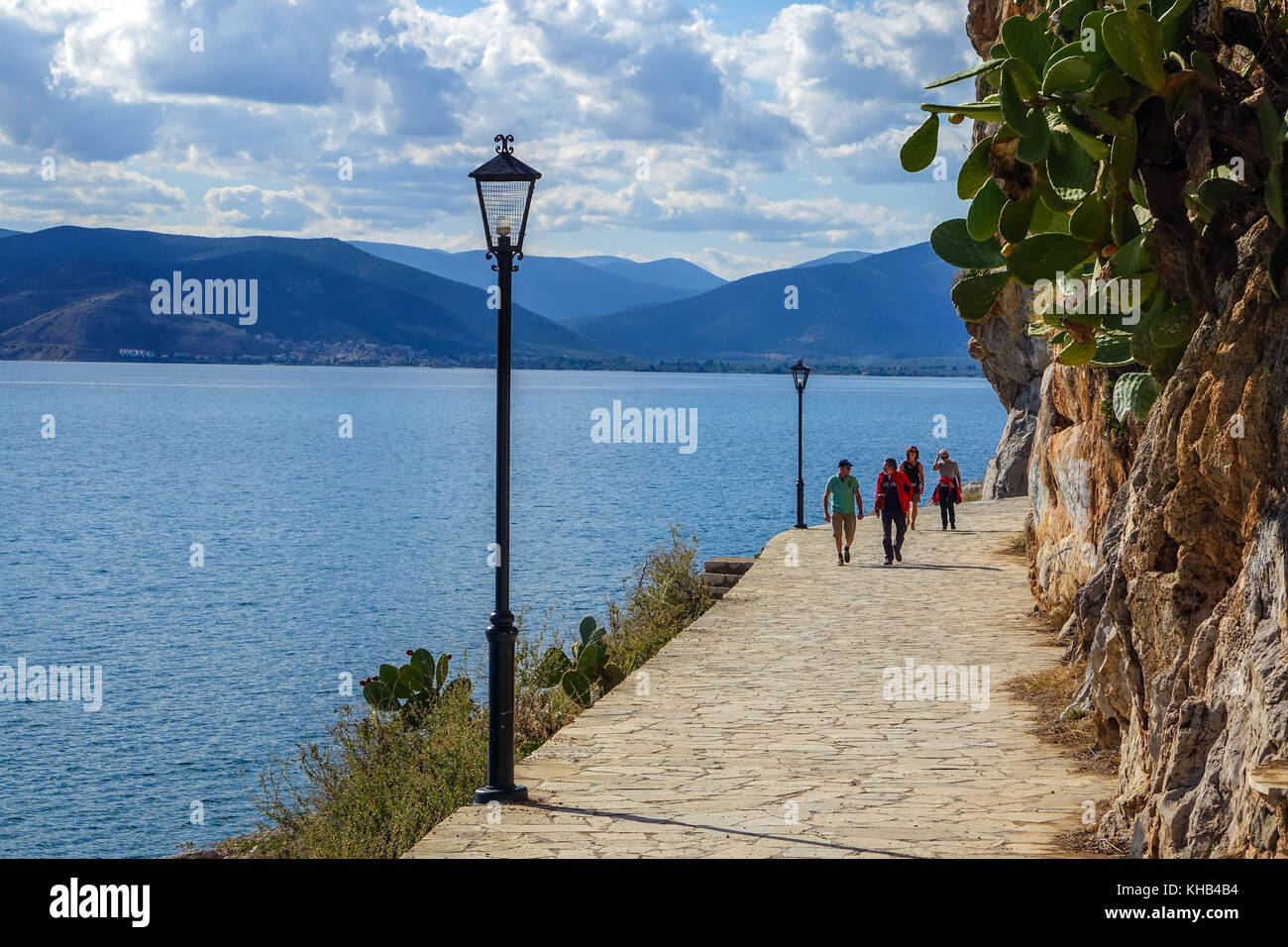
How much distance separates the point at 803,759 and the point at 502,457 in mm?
3240

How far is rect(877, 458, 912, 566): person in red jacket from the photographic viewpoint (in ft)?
68.7

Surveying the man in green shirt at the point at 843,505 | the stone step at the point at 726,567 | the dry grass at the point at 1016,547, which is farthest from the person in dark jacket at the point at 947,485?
the stone step at the point at 726,567

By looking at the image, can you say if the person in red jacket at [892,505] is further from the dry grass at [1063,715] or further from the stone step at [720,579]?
the dry grass at [1063,715]

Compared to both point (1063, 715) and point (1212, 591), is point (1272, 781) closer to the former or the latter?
point (1212, 591)

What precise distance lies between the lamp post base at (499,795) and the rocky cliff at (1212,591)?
12.2 ft

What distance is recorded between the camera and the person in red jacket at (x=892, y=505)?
21.0 metres

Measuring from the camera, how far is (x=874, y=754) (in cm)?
939

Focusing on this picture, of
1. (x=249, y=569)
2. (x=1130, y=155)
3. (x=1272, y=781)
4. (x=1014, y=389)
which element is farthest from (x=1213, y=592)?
(x=249, y=569)

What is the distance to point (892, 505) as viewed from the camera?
20953 mm
